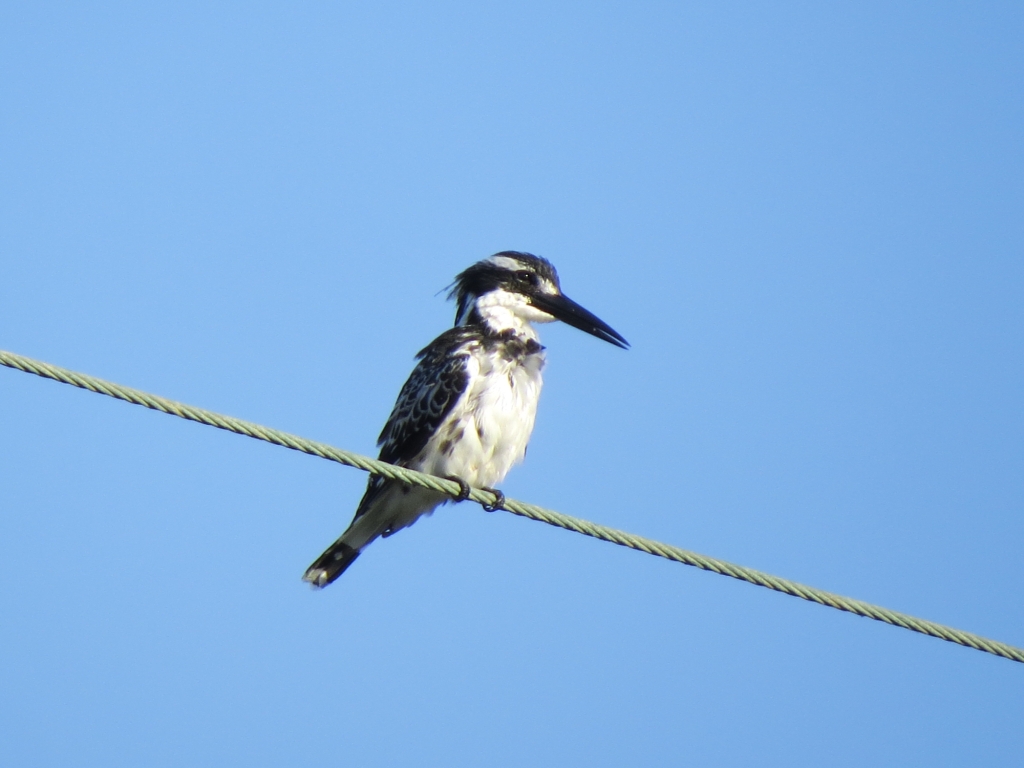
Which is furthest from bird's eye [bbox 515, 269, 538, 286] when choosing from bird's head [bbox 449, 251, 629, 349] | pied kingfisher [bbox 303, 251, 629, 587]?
pied kingfisher [bbox 303, 251, 629, 587]

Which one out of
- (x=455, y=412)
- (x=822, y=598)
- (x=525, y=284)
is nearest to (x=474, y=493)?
(x=455, y=412)

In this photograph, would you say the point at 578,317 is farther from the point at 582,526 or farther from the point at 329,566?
the point at 582,526

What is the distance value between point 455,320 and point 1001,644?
360 cm

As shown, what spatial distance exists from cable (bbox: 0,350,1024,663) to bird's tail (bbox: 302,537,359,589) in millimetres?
2029

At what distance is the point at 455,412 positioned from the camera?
18.9 feet

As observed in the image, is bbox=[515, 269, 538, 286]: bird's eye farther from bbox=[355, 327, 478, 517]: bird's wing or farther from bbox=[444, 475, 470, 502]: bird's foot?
bbox=[444, 475, 470, 502]: bird's foot

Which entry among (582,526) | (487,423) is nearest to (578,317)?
Answer: (487,423)

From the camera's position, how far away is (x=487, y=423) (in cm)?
574

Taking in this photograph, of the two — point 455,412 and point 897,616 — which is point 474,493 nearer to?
point 455,412

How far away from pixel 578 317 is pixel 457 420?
3.64 feet

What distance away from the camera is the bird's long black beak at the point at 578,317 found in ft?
21.5

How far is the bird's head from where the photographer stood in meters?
6.45

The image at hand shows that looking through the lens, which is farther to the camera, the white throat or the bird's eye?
the bird's eye

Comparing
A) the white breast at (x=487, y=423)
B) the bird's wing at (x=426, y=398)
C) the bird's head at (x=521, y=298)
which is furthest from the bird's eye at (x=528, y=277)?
the white breast at (x=487, y=423)
